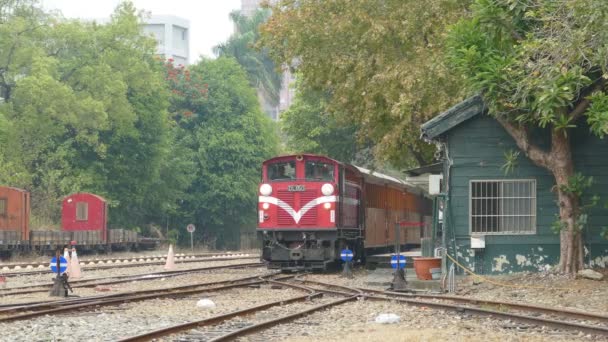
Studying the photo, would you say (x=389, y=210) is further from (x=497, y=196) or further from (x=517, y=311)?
(x=517, y=311)

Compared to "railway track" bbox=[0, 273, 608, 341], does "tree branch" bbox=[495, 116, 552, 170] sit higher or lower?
higher

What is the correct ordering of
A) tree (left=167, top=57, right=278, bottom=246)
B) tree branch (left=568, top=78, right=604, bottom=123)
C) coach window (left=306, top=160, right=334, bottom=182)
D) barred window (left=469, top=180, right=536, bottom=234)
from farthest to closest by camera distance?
tree (left=167, top=57, right=278, bottom=246) → coach window (left=306, top=160, right=334, bottom=182) → barred window (left=469, top=180, right=536, bottom=234) → tree branch (left=568, top=78, right=604, bottom=123)

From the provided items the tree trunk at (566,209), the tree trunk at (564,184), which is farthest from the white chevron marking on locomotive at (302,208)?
the tree trunk at (566,209)

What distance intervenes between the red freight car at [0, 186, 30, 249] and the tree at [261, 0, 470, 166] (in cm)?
1583

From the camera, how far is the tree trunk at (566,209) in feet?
66.4

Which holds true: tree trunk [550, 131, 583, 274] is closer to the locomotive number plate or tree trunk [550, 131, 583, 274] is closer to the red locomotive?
the red locomotive

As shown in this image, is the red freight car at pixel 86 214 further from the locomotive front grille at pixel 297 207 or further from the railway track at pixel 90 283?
the locomotive front grille at pixel 297 207

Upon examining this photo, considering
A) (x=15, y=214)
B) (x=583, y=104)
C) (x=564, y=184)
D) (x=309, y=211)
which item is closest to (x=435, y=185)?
(x=564, y=184)

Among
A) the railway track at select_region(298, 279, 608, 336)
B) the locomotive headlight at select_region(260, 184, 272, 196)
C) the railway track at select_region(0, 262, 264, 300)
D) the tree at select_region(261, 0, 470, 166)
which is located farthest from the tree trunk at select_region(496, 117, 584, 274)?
the railway track at select_region(0, 262, 264, 300)

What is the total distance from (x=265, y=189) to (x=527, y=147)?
28.8 feet

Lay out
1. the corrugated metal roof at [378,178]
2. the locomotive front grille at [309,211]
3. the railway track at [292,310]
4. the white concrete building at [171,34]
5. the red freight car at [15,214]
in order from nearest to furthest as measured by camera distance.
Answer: the railway track at [292,310] < the locomotive front grille at [309,211] < the corrugated metal roof at [378,178] < the red freight car at [15,214] < the white concrete building at [171,34]

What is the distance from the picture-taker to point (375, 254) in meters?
34.2

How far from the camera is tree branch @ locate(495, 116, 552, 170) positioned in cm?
2059

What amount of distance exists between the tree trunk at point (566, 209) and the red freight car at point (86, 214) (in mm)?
30001
